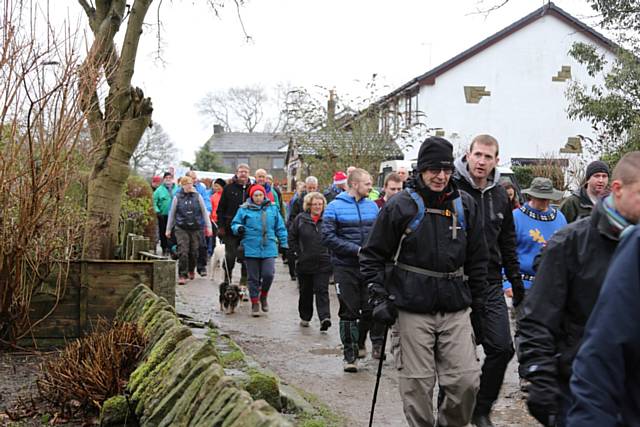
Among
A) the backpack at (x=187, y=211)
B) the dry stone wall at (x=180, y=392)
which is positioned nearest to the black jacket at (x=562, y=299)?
the dry stone wall at (x=180, y=392)

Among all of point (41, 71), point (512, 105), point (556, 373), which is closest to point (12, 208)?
point (41, 71)

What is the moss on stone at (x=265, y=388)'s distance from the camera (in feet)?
20.8

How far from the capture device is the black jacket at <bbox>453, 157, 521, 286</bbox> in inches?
275

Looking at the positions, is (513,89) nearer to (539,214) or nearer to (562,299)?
(539,214)

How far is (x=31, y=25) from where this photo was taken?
8938 mm

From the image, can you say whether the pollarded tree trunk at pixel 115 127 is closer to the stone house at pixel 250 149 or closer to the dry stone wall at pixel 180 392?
the dry stone wall at pixel 180 392

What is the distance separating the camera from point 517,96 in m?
37.7

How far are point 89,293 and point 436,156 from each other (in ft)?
17.0

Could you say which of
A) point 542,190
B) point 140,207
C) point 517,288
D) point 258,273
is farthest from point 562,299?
point 140,207

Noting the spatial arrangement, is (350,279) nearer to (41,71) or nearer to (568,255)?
(41,71)

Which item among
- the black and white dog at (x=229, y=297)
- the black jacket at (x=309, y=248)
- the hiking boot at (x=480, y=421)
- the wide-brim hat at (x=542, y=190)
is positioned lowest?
the hiking boot at (x=480, y=421)

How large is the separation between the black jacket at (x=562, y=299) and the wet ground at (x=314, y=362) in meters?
3.28

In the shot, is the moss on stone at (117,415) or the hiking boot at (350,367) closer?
the moss on stone at (117,415)

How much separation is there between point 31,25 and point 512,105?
1207 inches
